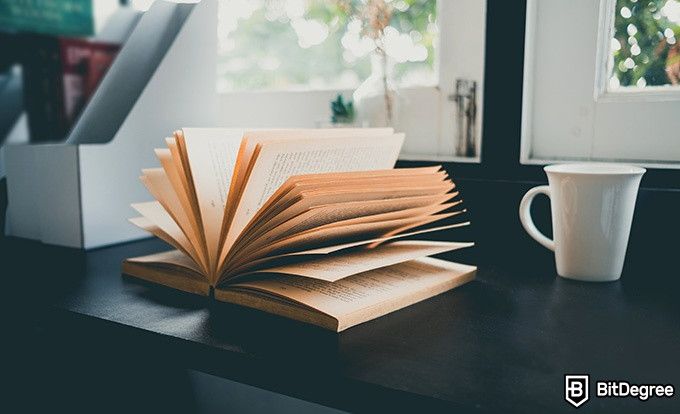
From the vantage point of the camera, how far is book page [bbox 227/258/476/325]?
48 centimetres

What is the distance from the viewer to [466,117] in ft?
2.81

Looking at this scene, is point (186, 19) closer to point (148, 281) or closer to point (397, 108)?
point (397, 108)

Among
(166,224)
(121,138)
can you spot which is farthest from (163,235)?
(121,138)

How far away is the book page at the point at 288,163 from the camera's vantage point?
51cm

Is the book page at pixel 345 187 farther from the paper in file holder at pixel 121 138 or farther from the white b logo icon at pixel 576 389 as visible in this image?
the paper in file holder at pixel 121 138

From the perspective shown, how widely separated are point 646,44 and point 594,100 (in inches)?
3.7

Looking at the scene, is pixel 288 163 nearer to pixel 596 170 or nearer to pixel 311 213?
pixel 311 213

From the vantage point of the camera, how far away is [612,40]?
0.77 meters

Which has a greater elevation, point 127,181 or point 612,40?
point 612,40

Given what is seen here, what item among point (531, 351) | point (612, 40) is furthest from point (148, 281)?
point (612, 40)

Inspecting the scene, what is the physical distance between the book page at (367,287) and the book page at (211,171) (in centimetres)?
6

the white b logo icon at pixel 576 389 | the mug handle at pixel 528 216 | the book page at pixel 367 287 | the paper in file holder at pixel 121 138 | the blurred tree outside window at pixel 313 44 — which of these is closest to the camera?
the white b logo icon at pixel 576 389

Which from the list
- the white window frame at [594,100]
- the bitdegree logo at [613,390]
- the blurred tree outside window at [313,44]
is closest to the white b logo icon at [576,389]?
the bitdegree logo at [613,390]

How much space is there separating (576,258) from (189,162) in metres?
0.40
